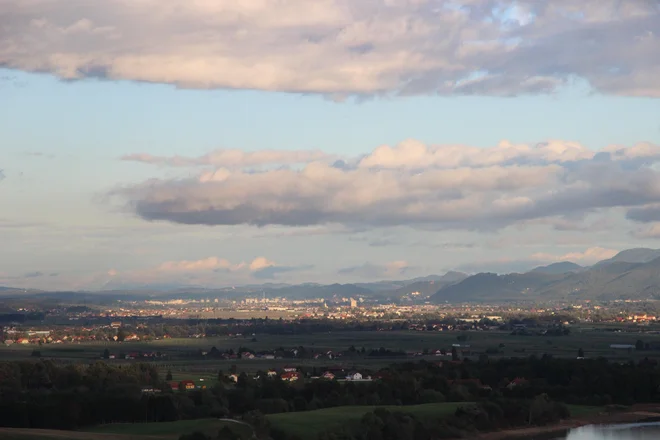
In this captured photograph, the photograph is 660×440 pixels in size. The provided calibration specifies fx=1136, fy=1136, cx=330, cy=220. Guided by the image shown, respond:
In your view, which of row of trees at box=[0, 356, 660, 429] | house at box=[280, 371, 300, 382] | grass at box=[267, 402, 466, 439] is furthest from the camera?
house at box=[280, 371, 300, 382]

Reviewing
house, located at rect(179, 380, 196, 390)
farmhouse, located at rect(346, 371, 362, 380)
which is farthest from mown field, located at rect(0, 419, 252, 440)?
farmhouse, located at rect(346, 371, 362, 380)

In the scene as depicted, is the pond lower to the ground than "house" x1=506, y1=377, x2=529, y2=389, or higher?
lower

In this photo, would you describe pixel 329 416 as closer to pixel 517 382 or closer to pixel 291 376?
pixel 291 376

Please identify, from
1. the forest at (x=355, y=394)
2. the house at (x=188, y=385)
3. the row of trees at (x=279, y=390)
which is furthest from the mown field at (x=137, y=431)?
the house at (x=188, y=385)

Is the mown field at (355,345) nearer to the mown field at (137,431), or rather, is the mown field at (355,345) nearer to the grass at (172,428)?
the grass at (172,428)

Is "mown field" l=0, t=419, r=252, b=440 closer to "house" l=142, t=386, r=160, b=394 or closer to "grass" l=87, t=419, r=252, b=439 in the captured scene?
"grass" l=87, t=419, r=252, b=439

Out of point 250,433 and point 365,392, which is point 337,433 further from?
point 365,392
